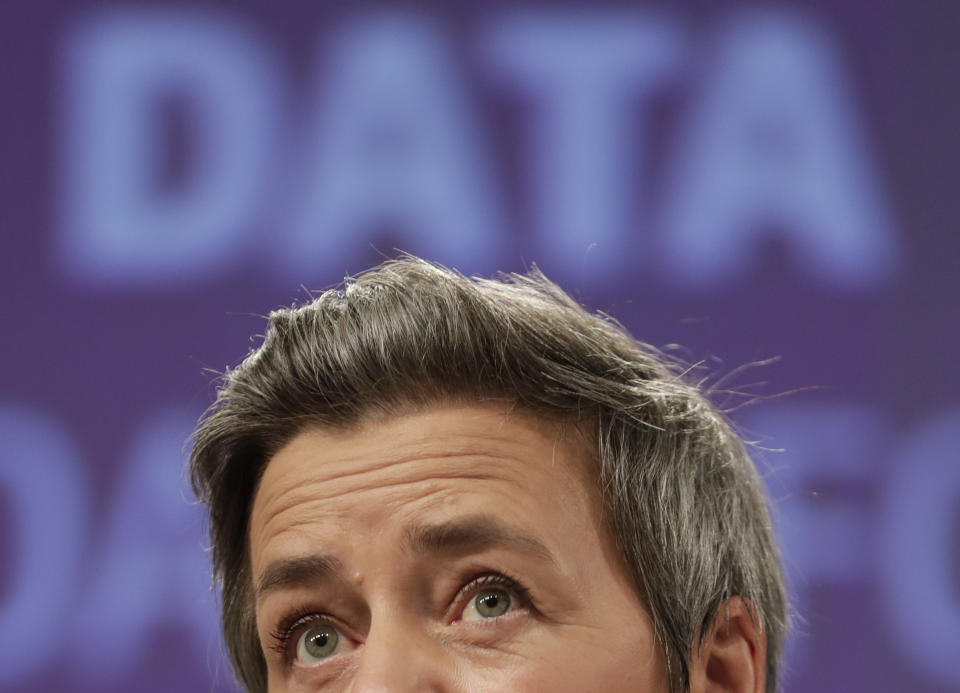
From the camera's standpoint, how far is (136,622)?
2.62m

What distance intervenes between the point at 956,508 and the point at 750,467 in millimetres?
916

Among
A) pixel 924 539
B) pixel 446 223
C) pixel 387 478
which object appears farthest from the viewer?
pixel 446 223

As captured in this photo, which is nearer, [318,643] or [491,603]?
[491,603]

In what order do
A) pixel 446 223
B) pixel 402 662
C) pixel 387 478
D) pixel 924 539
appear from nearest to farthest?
pixel 402 662 → pixel 387 478 → pixel 924 539 → pixel 446 223

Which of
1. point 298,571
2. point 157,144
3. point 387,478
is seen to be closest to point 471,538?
point 387,478

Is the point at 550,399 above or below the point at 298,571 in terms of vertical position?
above

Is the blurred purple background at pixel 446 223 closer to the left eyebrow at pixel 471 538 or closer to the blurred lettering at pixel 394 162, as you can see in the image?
the blurred lettering at pixel 394 162

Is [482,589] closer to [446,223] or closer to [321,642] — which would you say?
[321,642]

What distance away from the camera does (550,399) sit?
5.36 feet

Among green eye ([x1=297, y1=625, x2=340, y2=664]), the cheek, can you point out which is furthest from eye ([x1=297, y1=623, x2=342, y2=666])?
the cheek

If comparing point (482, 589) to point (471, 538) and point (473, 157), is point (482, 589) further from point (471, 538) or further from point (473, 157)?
point (473, 157)

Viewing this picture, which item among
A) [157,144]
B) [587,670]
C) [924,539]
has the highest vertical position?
[157,144]

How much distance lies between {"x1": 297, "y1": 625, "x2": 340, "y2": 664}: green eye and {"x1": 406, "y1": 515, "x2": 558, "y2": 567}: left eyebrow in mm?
202

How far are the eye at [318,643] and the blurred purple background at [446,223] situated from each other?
0.99 m
